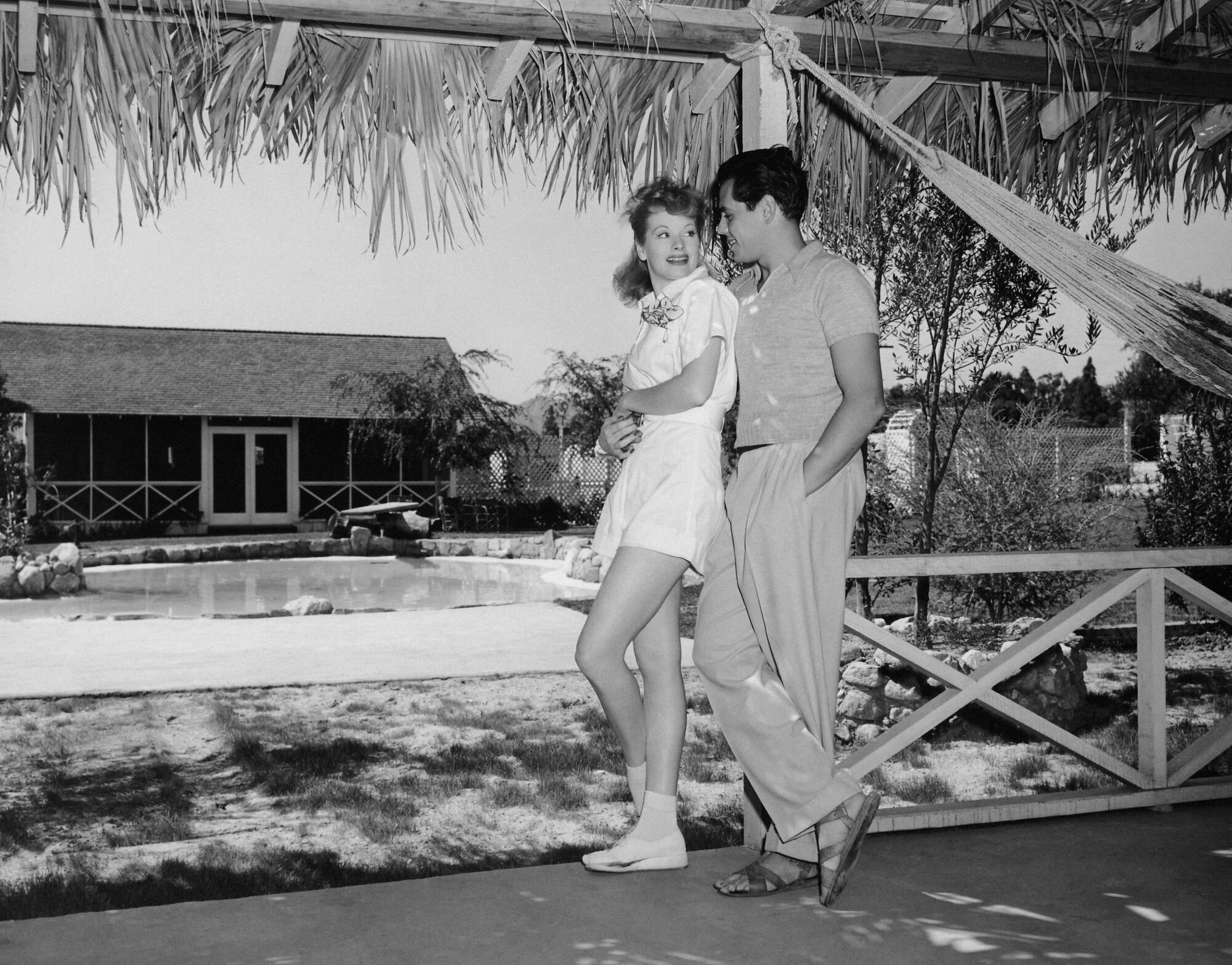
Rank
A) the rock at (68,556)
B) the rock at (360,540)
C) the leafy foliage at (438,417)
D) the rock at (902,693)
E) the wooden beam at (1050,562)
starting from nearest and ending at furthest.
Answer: the wooden beam at (1050,562) < the rock at (902,693) < the rock at (68,556) < the rock at (360,540) < the leafy foliage at (438,417)

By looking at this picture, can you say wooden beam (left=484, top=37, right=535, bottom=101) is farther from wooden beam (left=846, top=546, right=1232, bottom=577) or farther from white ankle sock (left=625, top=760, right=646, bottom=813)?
white ankle sock (left=625, top=760, right=646, bottom=813)

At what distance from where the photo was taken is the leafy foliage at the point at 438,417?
17.4 m

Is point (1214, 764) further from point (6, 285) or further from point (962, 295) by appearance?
point (6, 285)

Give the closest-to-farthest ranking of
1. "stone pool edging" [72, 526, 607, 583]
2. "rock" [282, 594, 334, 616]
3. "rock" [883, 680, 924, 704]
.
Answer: "rock" [883, 680, 924, 704]
"rock" [282, 594, 334, 616]
"stone pool edging" [72, 526, 607, 583]

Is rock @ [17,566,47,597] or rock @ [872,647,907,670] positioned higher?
rock @ [872,647,907,670]

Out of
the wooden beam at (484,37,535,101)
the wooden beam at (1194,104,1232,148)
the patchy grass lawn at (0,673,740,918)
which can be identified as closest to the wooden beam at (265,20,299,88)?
the wooden beam at (484,37,535,101)

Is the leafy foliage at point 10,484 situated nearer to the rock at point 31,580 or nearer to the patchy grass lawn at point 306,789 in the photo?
the rock at point 31,580

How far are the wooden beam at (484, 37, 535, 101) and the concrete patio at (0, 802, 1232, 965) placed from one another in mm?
1964

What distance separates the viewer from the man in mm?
2268

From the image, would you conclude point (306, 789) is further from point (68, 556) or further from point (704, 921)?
point (68, 556)

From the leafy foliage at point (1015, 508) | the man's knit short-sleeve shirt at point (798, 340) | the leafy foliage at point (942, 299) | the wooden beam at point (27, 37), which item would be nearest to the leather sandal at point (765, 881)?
the man's knit short-sleeve shirt at point (798, 340)

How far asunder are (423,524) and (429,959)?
14142mm

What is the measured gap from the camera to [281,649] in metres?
6.96

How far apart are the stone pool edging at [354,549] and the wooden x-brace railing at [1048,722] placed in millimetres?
9728
